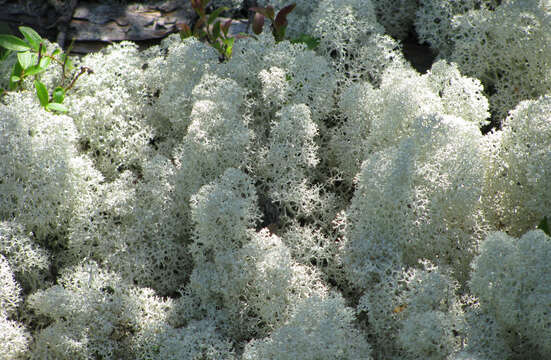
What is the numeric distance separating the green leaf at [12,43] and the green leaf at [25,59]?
52mm

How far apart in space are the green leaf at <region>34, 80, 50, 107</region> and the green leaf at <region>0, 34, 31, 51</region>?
33cm

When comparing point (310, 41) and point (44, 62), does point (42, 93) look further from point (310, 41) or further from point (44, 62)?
point (310, 41)

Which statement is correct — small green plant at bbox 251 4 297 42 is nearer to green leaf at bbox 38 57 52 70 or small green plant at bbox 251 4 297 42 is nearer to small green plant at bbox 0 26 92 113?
small green plant at bbox 0 26 92 113

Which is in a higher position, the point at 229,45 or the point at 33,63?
the point at 229,45

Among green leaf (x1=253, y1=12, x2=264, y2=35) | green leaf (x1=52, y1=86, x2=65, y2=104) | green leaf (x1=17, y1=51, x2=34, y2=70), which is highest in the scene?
green leaf (x1=253, y1=12, x2=264, y2=35)

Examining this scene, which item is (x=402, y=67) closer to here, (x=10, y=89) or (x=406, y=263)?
(x=406, y=263)

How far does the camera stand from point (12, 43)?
2986 mm

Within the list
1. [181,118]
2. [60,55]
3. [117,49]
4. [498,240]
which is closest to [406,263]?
[498,240]

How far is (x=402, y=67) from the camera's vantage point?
2871mm

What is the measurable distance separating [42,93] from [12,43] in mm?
436

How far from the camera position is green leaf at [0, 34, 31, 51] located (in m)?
2.97

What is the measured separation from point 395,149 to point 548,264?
760mm

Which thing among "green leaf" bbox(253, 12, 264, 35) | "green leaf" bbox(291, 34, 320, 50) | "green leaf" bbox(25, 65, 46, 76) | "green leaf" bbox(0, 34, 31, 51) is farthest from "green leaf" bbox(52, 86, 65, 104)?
"green leaf" bbox(291, 34, 320, 50)

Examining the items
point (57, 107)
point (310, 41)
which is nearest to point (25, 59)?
point (57, 107)
